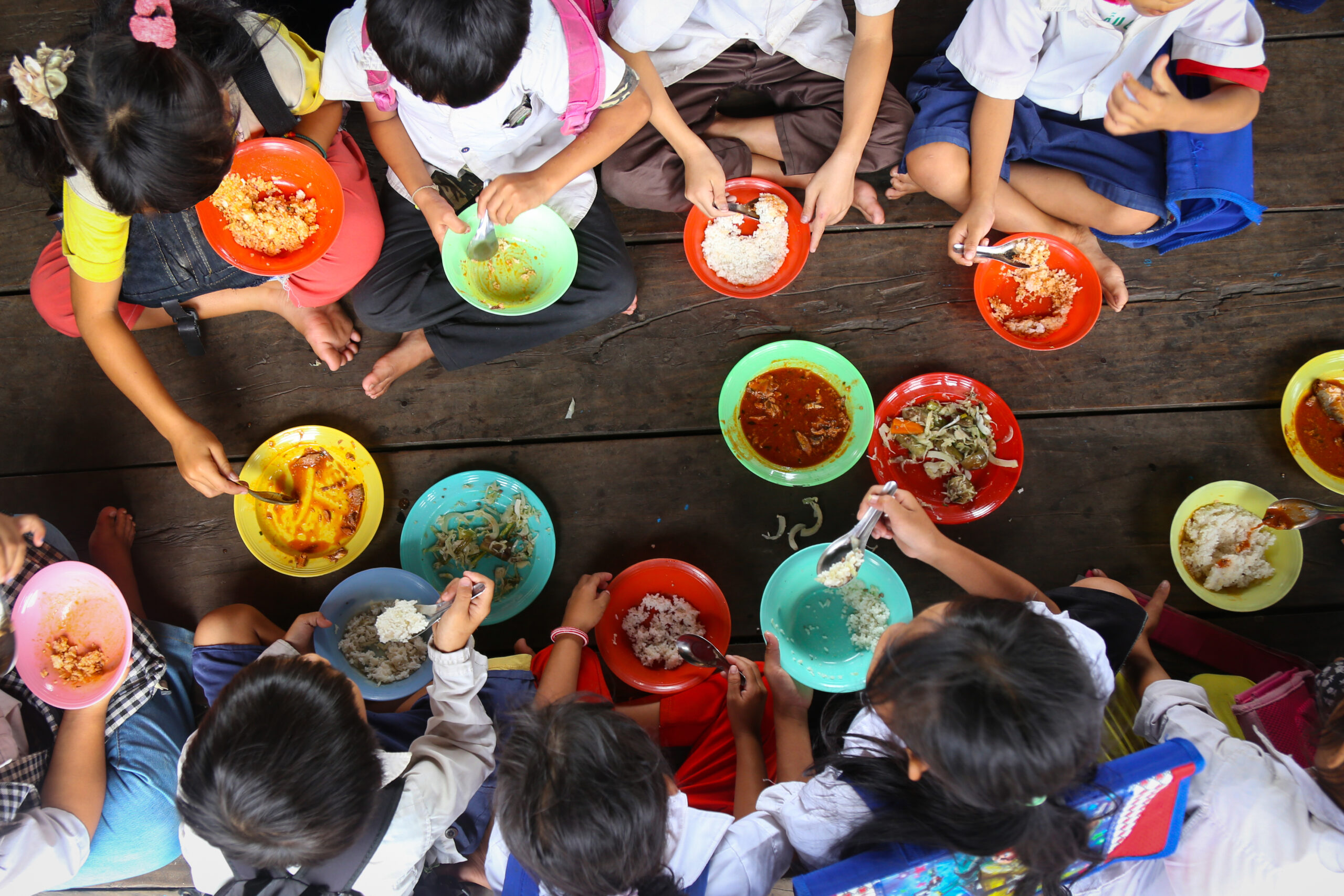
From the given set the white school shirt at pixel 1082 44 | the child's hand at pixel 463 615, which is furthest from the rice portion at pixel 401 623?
the white school shirt at pixel 1082 44

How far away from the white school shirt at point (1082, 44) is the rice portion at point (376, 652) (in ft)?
6.27

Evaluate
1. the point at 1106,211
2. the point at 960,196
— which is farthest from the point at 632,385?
the point at 1106,211

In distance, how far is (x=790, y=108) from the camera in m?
1.99

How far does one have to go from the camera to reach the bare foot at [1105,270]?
6.27ft

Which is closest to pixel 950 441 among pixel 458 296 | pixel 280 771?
pixel 458 296

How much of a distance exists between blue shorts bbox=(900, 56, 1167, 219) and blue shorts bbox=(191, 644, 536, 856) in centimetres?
171

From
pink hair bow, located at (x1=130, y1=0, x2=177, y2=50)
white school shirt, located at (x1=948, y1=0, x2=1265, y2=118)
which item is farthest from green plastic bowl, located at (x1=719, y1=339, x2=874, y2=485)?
pink hair bow, located at (x1=130, y1=0, x2=177, y2=50)

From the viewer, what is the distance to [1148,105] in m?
1.51

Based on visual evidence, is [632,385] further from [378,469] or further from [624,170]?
[378,469]

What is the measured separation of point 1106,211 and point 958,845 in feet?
5.18

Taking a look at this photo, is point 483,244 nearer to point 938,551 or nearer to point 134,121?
point 134,121

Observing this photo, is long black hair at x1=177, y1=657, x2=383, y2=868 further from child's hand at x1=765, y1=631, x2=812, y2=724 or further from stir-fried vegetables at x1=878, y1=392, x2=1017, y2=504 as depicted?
stir-fried vegetables at x1=878, y1=392, x2=1017, y2=504

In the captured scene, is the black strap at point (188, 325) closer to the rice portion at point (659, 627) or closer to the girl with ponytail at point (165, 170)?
the girl with ponytail at point (165, 170)

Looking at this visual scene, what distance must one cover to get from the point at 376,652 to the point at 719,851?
918mm
